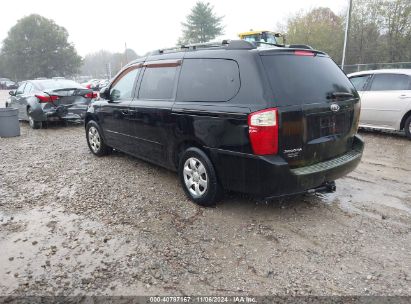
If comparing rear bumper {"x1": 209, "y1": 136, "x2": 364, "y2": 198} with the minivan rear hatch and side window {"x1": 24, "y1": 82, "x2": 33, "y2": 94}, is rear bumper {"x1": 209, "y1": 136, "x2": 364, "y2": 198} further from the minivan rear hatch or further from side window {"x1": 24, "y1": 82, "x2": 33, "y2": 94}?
side window {"x1": 24, "y1": 82, "x2": 33, "y2": 94}

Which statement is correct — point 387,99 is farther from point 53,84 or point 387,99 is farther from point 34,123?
point 34,123

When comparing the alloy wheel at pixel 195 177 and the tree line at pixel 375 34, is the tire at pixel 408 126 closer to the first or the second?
the alloy wheel at pixel 195 177

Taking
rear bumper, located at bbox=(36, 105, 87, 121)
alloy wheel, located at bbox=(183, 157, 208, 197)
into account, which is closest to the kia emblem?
alloy wheel, located at bbox=(183, 157, 208, 197)

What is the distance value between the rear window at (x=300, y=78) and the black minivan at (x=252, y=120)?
0.5 inches

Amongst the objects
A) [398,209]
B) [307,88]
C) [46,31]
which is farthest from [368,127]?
[46,31]

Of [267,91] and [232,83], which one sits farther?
[232,83]

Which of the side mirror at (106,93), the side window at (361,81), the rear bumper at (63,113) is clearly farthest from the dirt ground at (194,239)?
the rear bumper at (63,113)

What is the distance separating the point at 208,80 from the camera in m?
3.98

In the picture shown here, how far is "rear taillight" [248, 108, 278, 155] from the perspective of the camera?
3271 millimetres

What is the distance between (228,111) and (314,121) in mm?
918

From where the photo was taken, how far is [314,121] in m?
3.54

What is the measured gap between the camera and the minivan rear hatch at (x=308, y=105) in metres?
3.38

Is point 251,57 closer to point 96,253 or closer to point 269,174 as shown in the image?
point 269,174

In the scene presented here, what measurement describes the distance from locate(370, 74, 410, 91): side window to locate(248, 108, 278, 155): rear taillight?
5.92m
